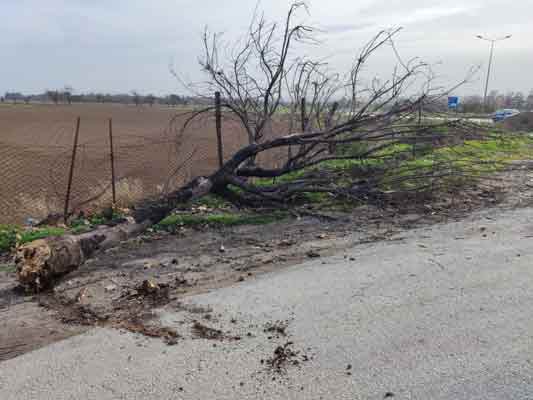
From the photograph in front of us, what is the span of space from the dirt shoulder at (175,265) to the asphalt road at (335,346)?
27cm

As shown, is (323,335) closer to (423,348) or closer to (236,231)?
(423,348)

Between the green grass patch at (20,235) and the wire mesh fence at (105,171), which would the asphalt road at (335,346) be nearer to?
the green grass patch at (20,235)

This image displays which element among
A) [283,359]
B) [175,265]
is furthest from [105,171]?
[283,359]

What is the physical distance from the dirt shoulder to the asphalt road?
27 centimetres

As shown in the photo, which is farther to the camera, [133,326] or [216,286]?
[216,286]

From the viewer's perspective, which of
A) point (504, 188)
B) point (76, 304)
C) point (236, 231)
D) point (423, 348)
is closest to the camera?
point (423, 348)

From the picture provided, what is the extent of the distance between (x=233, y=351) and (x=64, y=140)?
73.7 ft

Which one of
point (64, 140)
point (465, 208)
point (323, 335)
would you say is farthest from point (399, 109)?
point (64, 140)

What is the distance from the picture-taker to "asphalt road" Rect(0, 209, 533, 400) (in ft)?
9.73

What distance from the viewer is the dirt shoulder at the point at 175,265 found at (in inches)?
155

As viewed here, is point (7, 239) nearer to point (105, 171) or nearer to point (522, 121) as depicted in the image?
point (105, 171)

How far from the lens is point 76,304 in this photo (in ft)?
14.0

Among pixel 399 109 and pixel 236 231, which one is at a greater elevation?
pixel 399 109

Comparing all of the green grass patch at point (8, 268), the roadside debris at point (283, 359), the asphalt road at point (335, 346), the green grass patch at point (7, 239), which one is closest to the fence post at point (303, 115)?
the asphalt road at point (335, 346)
